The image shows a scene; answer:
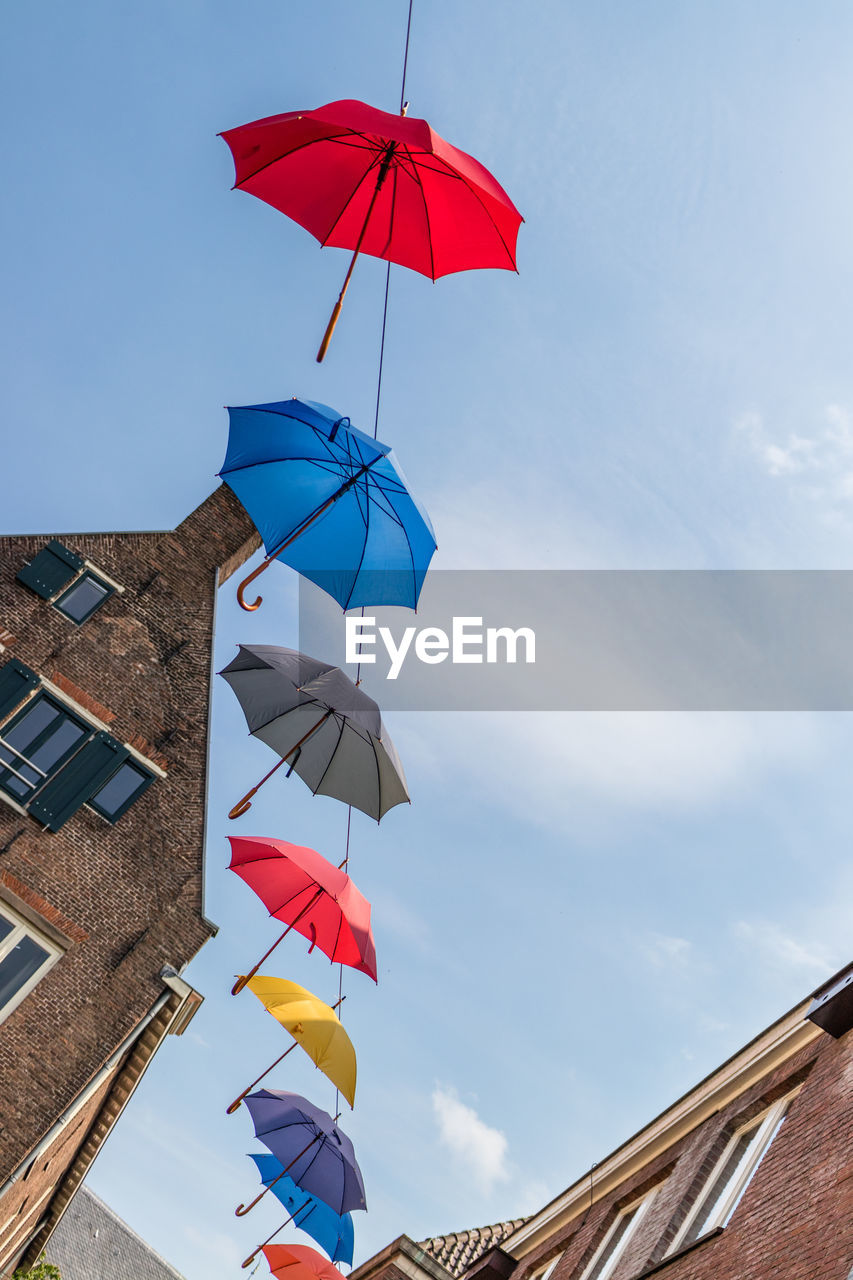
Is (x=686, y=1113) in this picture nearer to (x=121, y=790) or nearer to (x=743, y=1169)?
(x=743, y=1169)

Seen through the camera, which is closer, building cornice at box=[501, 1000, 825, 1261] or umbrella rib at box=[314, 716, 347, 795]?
building cornice at box=[501, 1000, 825, 1261]

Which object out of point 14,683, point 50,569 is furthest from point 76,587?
point 14,683

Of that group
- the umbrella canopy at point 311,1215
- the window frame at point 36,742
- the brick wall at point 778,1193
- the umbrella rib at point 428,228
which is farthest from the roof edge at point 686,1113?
the window frame at point 36,742

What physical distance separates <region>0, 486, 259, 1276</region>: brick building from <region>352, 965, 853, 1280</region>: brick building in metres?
6.47

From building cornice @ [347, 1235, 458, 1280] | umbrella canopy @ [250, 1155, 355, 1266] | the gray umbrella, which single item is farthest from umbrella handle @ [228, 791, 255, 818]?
building cornice @ [347, 1235, 458, 1280]

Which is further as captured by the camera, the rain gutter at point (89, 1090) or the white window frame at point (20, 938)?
the white window frame at point (20, 938)

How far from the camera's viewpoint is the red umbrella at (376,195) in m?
8.12

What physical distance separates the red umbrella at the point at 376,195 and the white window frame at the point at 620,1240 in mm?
11487

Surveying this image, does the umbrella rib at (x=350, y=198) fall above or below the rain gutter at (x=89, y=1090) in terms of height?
above

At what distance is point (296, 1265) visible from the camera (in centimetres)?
1611

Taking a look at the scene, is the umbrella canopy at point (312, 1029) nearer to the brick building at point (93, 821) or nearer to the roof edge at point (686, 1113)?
the brick building at point (93, 821)

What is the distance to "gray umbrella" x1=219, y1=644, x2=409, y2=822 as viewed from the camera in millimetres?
11516

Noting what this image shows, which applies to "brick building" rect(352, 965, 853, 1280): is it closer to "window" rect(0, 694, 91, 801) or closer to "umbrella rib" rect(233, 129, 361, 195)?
"window" rect(0, 694, 91, 801)

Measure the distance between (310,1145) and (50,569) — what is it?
1041cm
